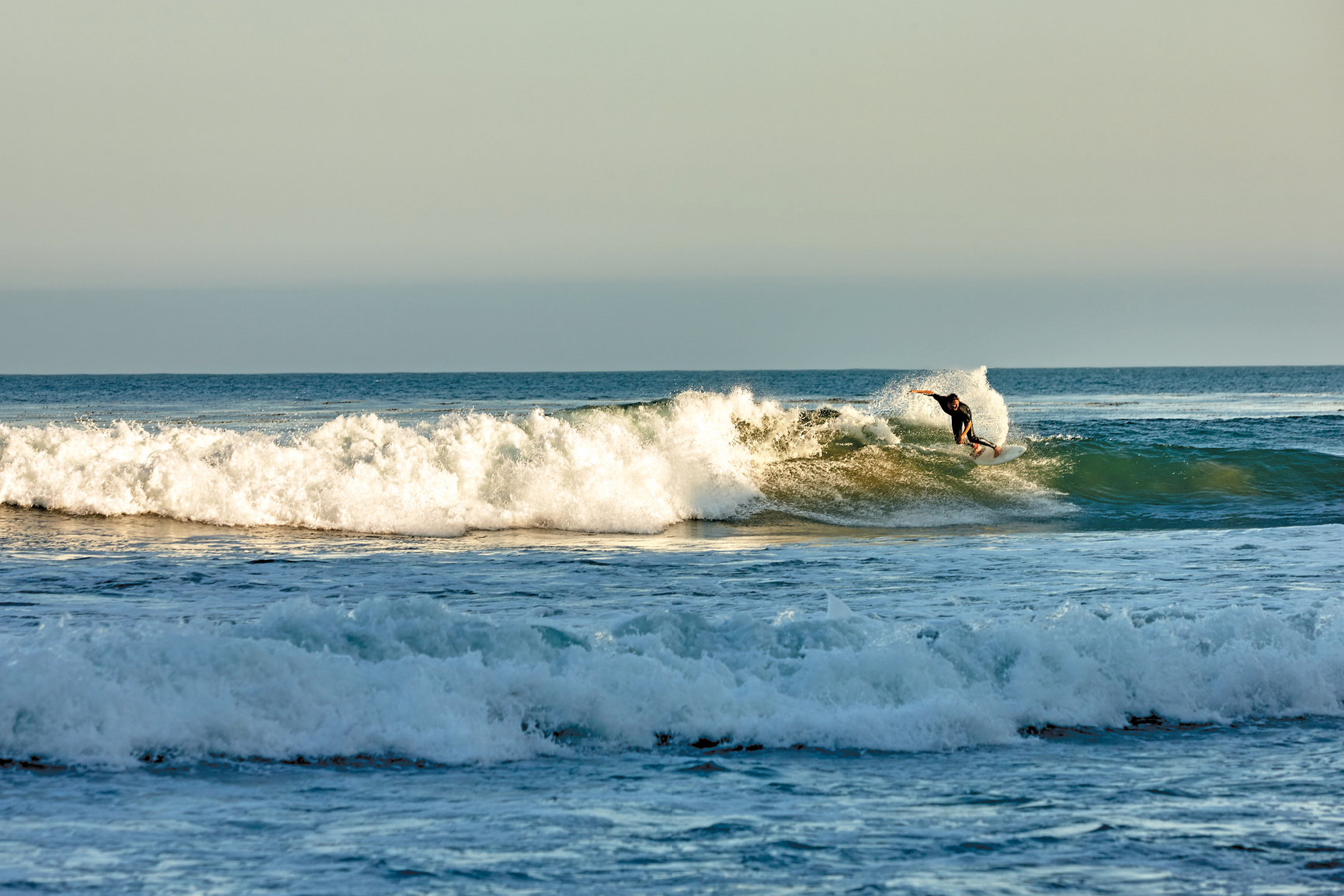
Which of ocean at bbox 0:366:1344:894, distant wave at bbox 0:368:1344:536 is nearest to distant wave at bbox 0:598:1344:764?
ocean at bbox 0:366:1344:894

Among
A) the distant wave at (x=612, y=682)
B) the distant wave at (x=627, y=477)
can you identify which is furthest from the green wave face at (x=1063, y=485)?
the distant wave at (x=612, y=682)

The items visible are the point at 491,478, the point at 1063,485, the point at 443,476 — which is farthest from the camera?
the point at 1063,485

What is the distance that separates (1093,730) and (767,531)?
912cm

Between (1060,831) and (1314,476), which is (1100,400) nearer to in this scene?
(1314,476)

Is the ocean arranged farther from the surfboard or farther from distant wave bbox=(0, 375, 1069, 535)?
the surfboard

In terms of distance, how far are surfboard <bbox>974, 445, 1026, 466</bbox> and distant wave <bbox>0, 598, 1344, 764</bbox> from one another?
12279 mm

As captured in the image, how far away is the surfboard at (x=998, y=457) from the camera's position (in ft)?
66.8

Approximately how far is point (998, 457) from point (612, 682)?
1501 cm

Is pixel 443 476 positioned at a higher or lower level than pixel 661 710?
higher

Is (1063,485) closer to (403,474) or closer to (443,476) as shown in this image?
(443,476)

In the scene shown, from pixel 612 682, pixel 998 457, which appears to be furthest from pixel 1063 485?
pixel 612 682

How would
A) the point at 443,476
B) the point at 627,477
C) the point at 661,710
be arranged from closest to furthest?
the point at 661,710 → the point at 443,476 → the point at 627,477

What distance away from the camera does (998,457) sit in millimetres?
20328

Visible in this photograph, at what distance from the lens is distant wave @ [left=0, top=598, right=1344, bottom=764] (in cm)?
631
